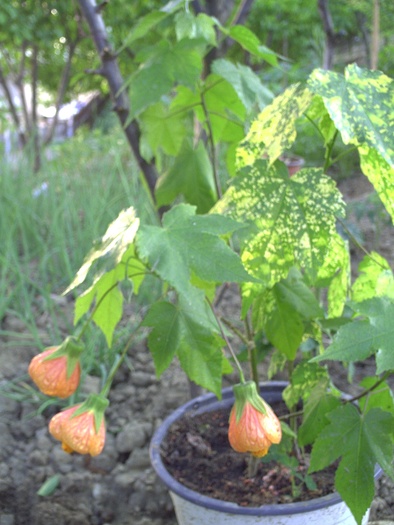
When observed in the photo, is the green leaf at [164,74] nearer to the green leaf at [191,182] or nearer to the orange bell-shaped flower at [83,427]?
the green leaf at [191,182]

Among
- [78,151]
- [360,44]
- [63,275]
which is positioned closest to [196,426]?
[63,275]

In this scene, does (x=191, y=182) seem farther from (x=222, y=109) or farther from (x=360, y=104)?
(x=360, y=104)

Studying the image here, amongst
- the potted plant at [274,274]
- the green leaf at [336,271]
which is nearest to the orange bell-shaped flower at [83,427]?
the potted plant at [274,274]

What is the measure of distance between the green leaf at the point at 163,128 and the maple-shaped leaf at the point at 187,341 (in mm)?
470

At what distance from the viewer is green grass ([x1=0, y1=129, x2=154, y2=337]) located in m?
2.17

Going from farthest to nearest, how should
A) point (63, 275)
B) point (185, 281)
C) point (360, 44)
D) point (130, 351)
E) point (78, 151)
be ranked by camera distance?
point (360, 44) → point (78, 151) → point (63, 275) → point (130, 351) → point (185, 281)

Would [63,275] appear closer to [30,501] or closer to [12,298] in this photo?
[12,298]

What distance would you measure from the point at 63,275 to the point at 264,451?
1.57 m

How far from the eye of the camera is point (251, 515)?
3.43 feet

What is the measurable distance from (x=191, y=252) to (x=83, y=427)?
320mm

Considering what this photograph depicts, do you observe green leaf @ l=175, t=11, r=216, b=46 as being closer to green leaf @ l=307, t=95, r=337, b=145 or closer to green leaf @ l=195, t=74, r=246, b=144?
green leaf @ l=195, t=74, r=246, b=144

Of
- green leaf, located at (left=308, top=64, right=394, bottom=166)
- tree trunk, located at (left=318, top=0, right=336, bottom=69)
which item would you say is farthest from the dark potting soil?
tree trunk, located at (left=318, top=0, right=336, bottom=69)

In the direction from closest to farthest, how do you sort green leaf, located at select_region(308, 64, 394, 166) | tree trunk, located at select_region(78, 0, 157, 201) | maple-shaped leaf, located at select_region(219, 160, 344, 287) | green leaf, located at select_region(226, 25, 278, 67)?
green leaf, located at select_region(308, 64, 394, 166)
maple-shaped leaf, located at select_region(219, 160, 344, 287)
green leaf, located at select_region(226, 25, 278, 67)
tree trunk, located at select_region(78, 0, 157, 201)

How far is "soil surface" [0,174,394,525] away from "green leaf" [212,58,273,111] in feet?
2.53
